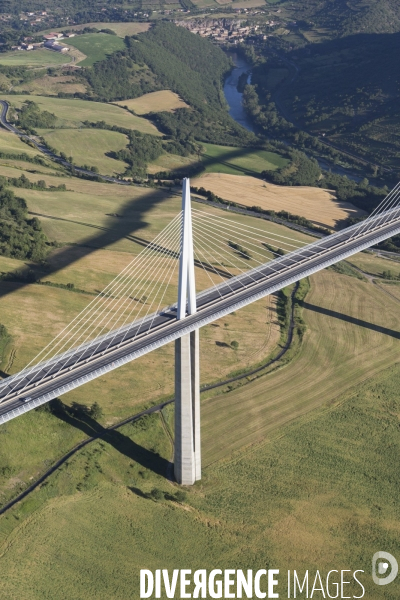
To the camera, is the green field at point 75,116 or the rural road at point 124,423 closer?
the rural road at point 124,423

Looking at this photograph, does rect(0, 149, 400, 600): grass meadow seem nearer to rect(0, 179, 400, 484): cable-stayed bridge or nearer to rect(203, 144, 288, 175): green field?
rect(0, 179, 400, 484): cable-stayed bridge

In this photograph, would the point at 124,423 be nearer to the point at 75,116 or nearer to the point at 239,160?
the point at 239,160

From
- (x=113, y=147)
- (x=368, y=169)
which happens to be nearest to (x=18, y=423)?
(x=113, y=147)

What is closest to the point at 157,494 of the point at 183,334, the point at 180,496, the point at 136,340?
the point at 180,496

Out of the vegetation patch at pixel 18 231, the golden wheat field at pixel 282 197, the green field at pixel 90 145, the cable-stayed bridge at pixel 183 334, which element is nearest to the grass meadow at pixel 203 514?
the cable-stayed bridge at pixel 183 334

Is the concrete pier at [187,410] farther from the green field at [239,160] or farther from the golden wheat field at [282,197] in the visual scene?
the green field at [239,160]

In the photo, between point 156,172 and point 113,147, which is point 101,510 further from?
point 113,147

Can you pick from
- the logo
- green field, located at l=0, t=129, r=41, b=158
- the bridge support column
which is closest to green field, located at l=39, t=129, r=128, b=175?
green field, located at l=0, t=129, r=41, b=158
